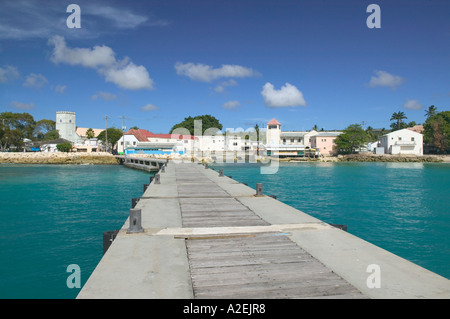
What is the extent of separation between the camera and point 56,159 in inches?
2968

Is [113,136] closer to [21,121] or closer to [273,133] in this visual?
[21,121]

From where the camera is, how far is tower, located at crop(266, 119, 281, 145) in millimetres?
104438

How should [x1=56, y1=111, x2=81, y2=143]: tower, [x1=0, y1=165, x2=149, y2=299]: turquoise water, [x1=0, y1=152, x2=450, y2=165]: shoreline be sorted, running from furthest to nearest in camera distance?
[x1=56, y1=111, x2=81, y2=143]: tower → [x1=0, y1=152, x2=450, y2=165]: shoreline → [x1=0, y1=165, x2=149, y2=299]: turquoise water

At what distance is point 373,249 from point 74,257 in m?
10.2

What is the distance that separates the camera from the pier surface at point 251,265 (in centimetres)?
441

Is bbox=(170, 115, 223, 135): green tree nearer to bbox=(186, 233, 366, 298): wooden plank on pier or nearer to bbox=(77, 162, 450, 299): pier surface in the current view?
bbox=(77, 162, 450, 299): pier surface

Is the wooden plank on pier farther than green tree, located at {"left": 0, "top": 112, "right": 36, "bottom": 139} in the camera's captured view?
No

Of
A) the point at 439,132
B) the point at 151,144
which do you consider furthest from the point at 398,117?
the point at 151,144

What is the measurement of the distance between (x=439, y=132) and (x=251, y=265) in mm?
106455

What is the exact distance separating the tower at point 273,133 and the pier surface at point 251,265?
97053 mm

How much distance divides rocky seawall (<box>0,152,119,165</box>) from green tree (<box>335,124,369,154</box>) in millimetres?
68113

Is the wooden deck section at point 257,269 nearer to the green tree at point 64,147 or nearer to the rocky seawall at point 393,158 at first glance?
the rocky seawall at point 393,158

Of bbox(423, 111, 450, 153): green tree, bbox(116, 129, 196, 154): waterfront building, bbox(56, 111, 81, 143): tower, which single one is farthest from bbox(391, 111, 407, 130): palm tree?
bbox(56, 111, 81, 143): tower
